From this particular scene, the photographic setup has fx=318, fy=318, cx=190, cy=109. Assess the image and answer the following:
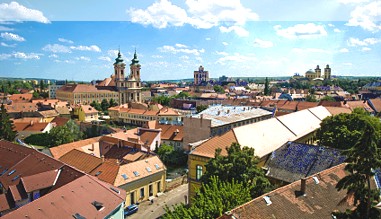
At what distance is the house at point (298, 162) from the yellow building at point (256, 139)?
4.29 ft

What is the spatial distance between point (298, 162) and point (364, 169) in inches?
547

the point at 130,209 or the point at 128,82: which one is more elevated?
the point at 128,82

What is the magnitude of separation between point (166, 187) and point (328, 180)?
64.6ft

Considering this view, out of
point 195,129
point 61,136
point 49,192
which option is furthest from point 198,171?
point 61,136

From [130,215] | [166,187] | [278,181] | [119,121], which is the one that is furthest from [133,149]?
[119,121]

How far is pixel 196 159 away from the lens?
2994cm

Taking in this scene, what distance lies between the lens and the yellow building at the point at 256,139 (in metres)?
29.8

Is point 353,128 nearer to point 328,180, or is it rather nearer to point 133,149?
point 328,180

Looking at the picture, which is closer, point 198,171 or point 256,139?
point 198,171

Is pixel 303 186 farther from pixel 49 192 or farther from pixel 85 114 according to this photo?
pixel 85 114

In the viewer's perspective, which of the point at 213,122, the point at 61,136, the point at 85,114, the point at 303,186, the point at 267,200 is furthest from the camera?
the point at 85,114

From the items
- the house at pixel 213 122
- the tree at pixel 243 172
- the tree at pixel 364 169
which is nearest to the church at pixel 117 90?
the house at pixel 213 122

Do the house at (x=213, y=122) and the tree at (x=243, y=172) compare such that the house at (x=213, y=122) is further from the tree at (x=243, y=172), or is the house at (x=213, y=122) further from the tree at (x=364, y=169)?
the tree at (x=364, y=169)

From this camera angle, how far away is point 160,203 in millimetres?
32750
